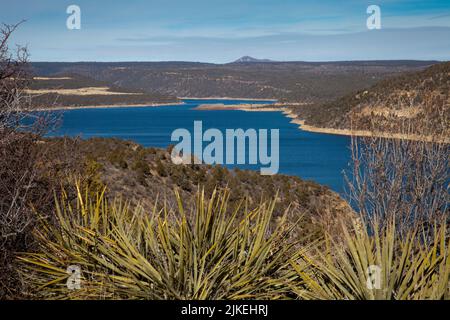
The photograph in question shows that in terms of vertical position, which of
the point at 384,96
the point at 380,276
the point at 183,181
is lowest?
the point at 183,181

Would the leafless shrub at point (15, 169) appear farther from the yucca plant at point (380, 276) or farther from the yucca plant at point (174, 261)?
the yucca plant at point (380, 276)

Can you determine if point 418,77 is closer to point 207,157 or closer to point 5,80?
point 207,157

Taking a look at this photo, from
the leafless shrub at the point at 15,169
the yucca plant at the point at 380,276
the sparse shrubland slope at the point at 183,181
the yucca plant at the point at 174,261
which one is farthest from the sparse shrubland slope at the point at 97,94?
the yucca plant at the point at 380,276

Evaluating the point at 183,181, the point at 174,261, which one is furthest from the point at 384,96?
the point at 174,261

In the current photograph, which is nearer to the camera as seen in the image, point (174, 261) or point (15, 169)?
point (174, 261)

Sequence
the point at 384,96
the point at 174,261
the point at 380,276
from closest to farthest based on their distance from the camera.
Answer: the point at 380,276 < the point at 174,261 < the point at 384,96

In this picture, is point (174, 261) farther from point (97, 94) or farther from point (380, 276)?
point (97, 94)

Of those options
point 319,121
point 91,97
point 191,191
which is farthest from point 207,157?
point 91,97

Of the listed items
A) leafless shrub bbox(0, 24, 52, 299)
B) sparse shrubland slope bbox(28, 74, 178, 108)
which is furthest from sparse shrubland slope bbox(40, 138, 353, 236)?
sparse shrubland slope bbox(28, 74, 178, 108)
